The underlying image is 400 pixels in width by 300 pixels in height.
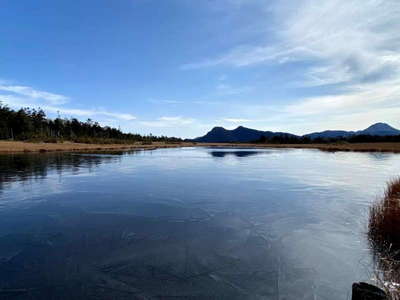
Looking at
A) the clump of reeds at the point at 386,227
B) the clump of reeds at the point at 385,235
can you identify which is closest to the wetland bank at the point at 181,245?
the clump of reeds at the point at 385,235

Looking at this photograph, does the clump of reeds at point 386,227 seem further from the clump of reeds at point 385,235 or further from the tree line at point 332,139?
the tree line at point 332,139

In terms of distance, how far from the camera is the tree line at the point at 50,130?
5862cm

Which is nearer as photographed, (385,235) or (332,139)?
(385,235)

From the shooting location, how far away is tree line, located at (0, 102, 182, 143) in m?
58.6

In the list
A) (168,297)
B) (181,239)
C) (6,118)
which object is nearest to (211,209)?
(181,239)

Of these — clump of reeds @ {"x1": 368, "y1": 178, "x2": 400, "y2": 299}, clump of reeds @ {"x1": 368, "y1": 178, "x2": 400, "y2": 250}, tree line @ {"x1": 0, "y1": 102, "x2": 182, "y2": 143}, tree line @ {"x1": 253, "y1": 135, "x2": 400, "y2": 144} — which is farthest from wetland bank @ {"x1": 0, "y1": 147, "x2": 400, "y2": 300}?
tree line @ {"x1": 253, "y1": 135, "x2": 400, "y2": 144}

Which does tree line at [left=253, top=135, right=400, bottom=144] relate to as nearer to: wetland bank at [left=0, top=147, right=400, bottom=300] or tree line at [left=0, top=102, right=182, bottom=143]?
tree line at [left=0, top=102, right=182, bottom=143]

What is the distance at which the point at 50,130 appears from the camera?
257 ft

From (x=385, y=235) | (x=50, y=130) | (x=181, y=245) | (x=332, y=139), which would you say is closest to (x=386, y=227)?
(x=385, y=235)

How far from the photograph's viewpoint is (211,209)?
9.20 metres

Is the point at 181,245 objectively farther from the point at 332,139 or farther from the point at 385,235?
the point at 332,139

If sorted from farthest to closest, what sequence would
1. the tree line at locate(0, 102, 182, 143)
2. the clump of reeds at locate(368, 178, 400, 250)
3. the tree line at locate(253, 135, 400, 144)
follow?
the tree line at locate(253, 135, 400, 144) < the tree line at locate(0, 102, 182, 143) < the clump of reeds at locate(368, 178, 400, 250)

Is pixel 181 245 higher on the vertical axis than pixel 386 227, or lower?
lower

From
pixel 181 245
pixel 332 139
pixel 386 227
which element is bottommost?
pixel 181 245
